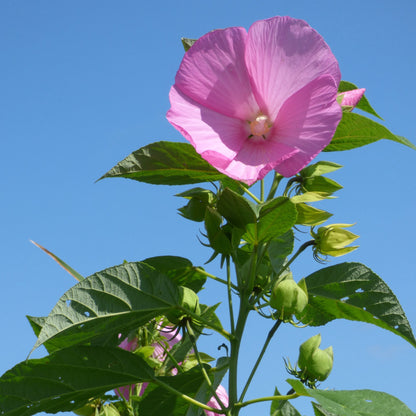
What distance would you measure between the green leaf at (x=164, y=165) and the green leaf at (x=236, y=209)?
162 millimetres

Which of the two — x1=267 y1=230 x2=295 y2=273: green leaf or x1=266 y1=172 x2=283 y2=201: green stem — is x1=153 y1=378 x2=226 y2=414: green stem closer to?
x1=267 y1=230 x2=295 y2=273: green leaf

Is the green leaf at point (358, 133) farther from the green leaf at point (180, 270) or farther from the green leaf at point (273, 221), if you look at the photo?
the green leaf at point (180, 270)

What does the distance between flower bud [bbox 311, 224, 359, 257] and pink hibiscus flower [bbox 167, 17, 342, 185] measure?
25 cm

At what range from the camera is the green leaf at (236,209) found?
1.10 m

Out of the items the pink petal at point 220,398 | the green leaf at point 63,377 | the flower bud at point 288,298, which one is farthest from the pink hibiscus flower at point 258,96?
the pink petal at point 220,398

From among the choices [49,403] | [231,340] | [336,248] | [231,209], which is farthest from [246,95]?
[49,403]

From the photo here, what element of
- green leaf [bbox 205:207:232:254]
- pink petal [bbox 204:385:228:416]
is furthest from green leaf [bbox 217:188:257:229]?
pink petal [bbox 204:385:228:416]

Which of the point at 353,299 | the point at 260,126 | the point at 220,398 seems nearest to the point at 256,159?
the point at 260,126

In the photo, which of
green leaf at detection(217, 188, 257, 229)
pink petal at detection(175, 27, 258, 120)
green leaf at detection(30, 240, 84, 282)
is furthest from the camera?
green leaf at detection(30, 240, 84, 282)

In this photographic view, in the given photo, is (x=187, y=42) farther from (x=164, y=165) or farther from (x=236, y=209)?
(x=236, y=209)

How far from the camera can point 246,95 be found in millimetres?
1251

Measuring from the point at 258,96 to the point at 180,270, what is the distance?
43cm

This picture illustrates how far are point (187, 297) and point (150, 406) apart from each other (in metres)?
0.27

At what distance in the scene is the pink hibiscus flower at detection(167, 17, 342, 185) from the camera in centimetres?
116
